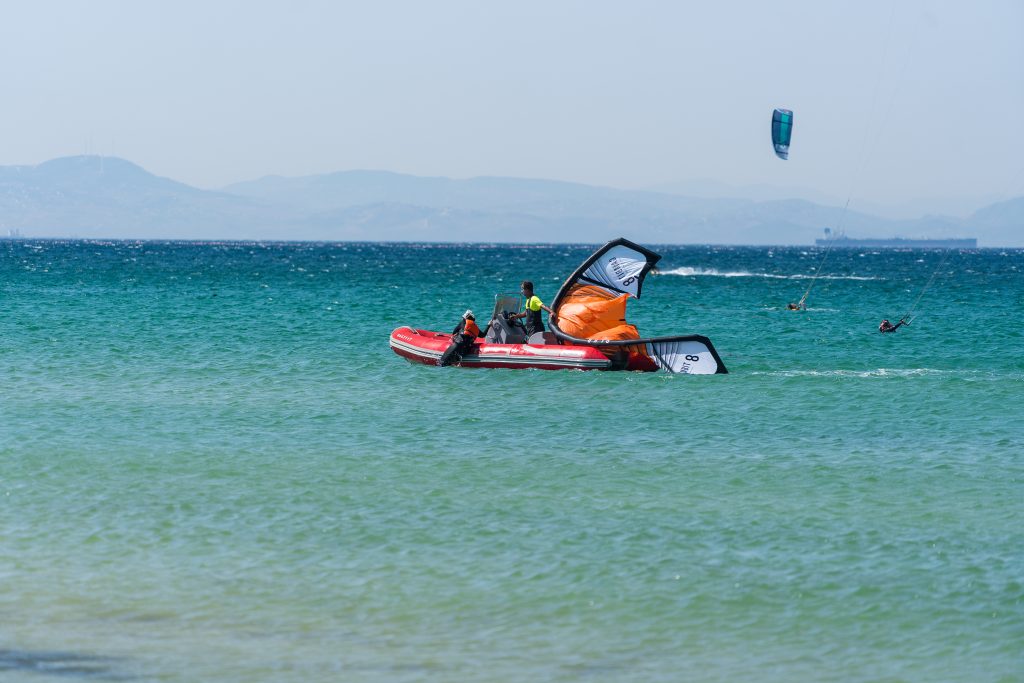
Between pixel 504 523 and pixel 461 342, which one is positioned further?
pixel 461 342

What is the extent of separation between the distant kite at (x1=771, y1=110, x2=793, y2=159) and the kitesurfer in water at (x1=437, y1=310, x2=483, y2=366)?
1291cm

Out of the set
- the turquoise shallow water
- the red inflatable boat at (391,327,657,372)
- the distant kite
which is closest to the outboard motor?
the red inflatable boat at (391,327,657,372)

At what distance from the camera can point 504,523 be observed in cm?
1320

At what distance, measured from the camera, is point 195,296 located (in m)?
57.8

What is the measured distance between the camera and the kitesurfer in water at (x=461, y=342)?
88.0ft

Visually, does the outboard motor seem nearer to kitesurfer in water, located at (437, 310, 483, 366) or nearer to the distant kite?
kitesurfer in water, located at (437, 310, 483, 366)

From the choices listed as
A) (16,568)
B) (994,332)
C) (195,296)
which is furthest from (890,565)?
(195,296)

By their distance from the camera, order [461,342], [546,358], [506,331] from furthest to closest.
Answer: [506,331] → [461,342] → [546,358]

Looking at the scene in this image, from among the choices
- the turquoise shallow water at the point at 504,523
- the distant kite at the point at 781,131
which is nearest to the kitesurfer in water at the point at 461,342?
the turquoise shallow water at the point at 504,523

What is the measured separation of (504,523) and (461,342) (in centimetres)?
1375

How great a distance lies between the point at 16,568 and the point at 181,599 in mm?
1883

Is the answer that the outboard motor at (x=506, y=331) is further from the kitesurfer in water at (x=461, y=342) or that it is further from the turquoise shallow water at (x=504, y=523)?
the turquoise shallow water at (x=504, y=523)

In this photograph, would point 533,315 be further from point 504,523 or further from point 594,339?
point 504,523

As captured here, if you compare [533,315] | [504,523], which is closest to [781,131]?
[533,315]
